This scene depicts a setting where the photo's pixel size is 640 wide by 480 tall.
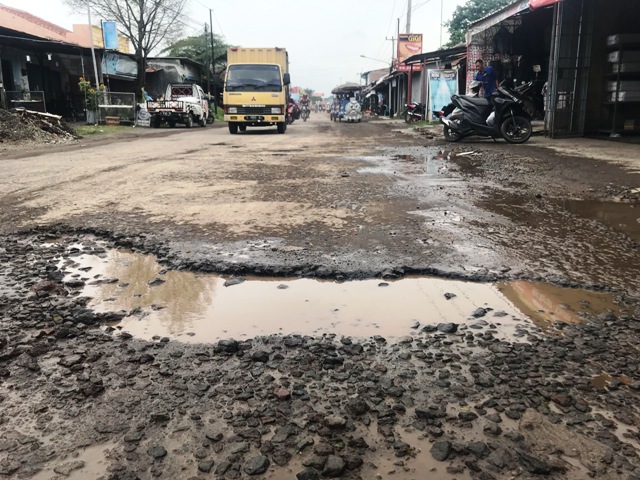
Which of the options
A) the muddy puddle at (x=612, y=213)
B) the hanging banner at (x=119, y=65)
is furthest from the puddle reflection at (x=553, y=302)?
the hanging banner at (x=119, y=65)

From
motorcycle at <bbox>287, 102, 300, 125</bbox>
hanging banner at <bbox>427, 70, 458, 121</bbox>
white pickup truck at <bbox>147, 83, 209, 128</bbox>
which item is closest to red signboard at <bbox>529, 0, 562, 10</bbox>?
hanging banner at <bbox>427, 70, 458, 121</bbox>

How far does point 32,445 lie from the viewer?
1.56 m

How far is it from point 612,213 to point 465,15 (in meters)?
39.1

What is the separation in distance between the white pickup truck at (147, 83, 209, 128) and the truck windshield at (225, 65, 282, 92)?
230 inches

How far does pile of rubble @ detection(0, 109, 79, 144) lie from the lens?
1307 centimetres

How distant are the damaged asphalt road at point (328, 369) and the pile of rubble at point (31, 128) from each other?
1003 cm

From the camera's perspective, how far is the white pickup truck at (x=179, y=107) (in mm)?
21641

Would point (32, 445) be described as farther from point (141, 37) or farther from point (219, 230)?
point (141, 37)

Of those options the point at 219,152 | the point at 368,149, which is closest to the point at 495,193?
the point at 368,149

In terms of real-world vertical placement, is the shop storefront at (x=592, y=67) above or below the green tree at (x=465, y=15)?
below

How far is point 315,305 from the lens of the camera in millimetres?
2674

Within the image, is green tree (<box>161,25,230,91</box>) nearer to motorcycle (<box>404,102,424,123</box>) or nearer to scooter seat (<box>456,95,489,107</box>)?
motorcycle (<box>404,102,424,123</box>)

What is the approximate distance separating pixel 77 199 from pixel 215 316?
3.49 metres

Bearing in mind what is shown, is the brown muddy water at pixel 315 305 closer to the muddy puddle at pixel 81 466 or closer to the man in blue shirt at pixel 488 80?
the muddy puddle at pixel 81 466
